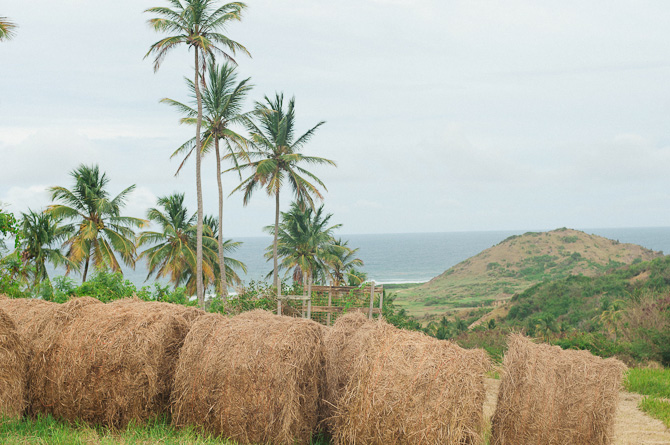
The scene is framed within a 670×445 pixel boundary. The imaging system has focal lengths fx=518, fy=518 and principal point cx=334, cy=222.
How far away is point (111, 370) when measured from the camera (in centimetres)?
687

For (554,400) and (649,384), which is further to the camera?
(649,384)

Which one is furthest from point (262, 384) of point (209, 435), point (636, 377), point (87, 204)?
point (87, 204)

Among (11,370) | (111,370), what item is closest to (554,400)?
(111,370)

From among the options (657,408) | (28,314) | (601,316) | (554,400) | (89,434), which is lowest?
Result: (657,408)

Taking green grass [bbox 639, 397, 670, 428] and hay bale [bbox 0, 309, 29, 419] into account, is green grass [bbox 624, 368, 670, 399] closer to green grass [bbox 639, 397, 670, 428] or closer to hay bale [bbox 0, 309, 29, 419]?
green grass [bbox 639, 397, 670, 428]

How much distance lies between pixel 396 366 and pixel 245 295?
1392 centimetres

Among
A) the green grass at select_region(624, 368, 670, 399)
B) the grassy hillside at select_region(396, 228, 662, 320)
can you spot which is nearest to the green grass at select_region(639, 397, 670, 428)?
the green grass at select_region(624, 368, 670, 399)

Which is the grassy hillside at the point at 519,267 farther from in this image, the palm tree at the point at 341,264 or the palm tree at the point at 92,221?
the palm tree at the point at 92,221

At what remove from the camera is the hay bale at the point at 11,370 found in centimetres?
673

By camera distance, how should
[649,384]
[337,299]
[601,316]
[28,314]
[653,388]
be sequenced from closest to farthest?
[28,314] < [653,388] < [649,384] < [337,299] < [601,316]

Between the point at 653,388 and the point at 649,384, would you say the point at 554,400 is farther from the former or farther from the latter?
the point at 649,384

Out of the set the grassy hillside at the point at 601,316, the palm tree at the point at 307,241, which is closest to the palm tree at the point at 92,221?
the palm tree at the point at 307,241

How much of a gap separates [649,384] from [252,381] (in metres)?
9.48

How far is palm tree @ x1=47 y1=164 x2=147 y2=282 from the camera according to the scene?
27.6 meters
